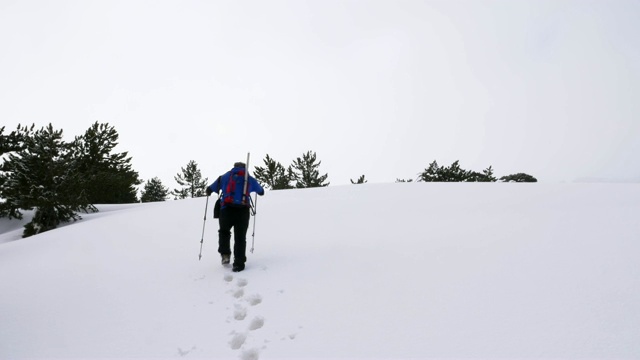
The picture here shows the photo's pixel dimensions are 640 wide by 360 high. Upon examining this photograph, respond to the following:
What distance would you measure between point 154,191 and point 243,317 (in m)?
52.6

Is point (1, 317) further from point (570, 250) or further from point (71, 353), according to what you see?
point (570, 250)

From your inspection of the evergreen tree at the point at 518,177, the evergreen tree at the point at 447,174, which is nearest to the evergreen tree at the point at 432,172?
the evergreen tree at the point at 447,174

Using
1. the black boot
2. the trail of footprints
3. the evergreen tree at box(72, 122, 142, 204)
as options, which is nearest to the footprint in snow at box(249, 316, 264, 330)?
the trail of footprints

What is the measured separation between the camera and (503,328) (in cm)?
294

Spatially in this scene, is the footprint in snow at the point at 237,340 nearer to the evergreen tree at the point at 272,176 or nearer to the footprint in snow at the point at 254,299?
the footprint in snow at the point at 254,299

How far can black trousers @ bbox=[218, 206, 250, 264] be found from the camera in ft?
16.9

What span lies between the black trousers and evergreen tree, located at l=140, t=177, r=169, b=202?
163 feet

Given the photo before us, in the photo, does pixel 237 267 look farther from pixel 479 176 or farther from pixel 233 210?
pixel 479 176

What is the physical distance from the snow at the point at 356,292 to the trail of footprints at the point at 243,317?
0.05 ft

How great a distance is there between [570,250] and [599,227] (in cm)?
160

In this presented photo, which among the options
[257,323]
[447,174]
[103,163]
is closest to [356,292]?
[257,323]

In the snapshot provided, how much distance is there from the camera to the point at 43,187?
16.0 metres

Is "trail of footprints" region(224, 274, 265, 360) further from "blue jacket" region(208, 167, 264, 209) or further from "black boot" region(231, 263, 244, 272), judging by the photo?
"blue jacket" region(208, 167, 264, 209)

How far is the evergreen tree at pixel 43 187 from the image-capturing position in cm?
1553
